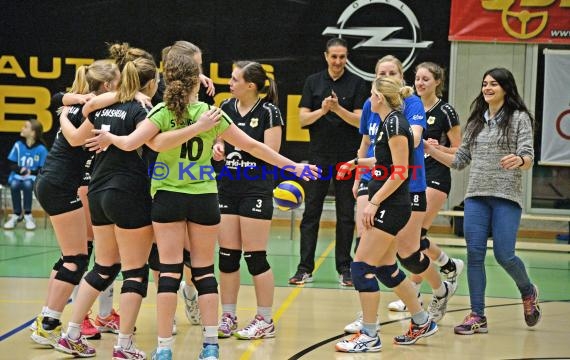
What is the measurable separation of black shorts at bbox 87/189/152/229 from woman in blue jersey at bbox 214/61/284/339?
38.2 inches

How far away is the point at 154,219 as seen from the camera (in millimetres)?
4734

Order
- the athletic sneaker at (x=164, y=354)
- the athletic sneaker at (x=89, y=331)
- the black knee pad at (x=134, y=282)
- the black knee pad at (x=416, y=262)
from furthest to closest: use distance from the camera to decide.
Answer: the black knee pad at (x=416, y=262) < the athletic sneaker at (x=89, y=331) < the black knee pad at (x=134, y=282) < the athletic sneaker at (x=164, y=354)

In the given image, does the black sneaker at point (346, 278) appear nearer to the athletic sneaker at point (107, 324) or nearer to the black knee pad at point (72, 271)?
the athletic sneaker at point (107, 324)

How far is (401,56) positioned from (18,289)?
6.66 meters

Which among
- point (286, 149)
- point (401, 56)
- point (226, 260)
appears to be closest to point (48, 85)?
point (286, 149)

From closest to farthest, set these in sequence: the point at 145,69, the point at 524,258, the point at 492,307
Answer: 1. the point at 145,69
2. the point at 492,307
3. the point at 524,258

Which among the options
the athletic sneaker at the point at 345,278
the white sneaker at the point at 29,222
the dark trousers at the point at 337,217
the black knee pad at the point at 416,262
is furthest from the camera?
the white sneaker at the point at 29,222

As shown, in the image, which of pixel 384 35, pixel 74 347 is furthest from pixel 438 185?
pixel 384 35

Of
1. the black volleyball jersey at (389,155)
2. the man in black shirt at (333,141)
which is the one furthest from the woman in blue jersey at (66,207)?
the man in black shirt at (333,141)

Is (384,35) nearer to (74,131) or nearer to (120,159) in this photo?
(74,131)

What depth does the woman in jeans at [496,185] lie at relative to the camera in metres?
5.99

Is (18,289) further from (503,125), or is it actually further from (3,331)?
(503,125)

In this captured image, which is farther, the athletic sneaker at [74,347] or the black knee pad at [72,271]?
the black knee pad at [72,271]

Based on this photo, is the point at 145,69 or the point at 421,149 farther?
the point at 421,149
